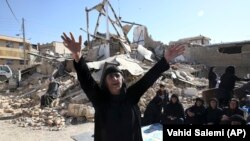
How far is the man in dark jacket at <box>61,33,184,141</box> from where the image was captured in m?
2.19

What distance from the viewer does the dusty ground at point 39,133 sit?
22.3 ft

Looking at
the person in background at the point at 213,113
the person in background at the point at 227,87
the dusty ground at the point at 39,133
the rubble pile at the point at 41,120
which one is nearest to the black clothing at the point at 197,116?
the person in background at the point at 213,113

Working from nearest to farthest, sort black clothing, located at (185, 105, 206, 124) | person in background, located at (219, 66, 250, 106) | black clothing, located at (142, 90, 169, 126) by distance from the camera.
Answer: black clothing, located at (185, 105, 206, 124), black clothing, located at (142, 90, 169, 126), person in background, located at (219, 66, 250, 106)

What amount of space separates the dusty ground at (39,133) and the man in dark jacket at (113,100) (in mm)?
4546

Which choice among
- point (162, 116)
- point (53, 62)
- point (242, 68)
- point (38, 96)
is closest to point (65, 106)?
point (38, 96)

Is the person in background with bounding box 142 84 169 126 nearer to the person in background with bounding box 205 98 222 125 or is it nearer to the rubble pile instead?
the person in background with bounding box 205 98 222 125

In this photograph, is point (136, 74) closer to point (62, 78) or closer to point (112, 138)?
point (62, 78)

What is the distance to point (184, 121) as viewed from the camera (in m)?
6.30

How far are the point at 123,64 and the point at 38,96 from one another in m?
3.88

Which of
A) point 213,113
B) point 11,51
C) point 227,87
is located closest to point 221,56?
point 227,87

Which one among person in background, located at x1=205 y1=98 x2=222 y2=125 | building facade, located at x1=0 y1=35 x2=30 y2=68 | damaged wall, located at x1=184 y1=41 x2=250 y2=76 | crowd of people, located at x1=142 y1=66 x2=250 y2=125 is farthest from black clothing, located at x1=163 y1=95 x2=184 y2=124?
building facade, located at x1=0 y1=35 x2=30 y2=68

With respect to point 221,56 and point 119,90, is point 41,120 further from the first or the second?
point 221,56

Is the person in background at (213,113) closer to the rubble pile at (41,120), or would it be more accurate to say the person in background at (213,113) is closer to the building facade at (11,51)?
the rubble pile at (41,120)

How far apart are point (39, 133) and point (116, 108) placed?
18.2ft
